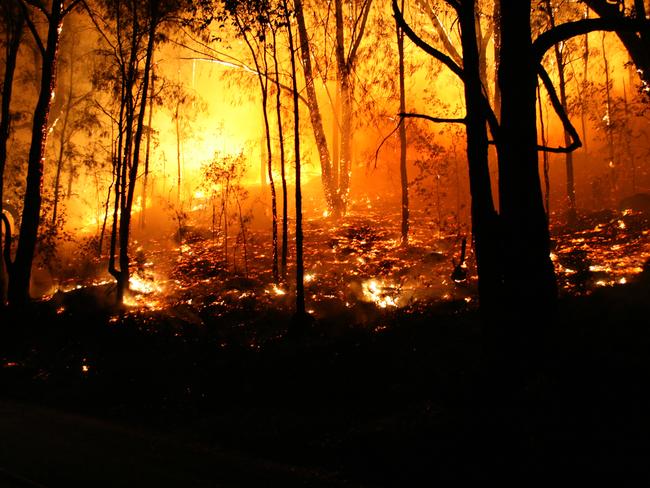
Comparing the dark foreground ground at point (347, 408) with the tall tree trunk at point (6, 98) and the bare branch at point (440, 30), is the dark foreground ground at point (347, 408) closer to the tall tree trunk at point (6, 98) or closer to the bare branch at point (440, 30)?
the tall tree trunk at point (6, 98)

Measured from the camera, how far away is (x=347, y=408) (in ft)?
24.8

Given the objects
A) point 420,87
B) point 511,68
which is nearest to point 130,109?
point 511,68

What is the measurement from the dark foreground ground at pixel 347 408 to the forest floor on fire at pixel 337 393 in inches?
1.1

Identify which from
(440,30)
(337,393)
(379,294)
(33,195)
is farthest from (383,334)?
(440,30)

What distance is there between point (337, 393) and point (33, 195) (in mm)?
11241

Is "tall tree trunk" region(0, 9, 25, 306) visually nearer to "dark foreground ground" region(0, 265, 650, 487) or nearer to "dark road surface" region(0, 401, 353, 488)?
"dark foreground ground" region(0, 265, 650, 487)

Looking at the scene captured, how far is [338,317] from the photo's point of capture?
13273mm

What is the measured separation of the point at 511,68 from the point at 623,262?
880cm

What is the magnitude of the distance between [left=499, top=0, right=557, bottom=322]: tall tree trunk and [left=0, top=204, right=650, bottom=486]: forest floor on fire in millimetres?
595

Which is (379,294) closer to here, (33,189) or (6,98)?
(33,189)

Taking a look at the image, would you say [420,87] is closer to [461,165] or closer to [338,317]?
[461,165]

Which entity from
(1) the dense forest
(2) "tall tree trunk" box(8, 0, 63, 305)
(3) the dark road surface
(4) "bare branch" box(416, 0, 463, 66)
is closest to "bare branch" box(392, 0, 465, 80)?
(1) the dense forest

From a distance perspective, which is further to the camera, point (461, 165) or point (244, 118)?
point (244, 118)

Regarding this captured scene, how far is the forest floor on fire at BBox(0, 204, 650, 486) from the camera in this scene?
17.5ft
